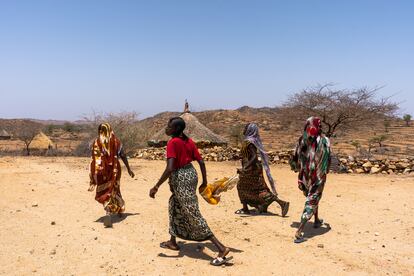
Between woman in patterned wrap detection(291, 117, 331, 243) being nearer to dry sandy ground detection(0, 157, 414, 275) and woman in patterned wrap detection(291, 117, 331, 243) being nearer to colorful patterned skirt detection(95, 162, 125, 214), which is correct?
dry sandy ground detection(0, 157, 414, 275)

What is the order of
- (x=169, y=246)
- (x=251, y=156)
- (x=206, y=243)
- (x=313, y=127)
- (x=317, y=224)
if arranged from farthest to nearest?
(x=251, y=156) < (x=317, y=224) < (x=313, y=127) < (x=206, y=243) < (x=169, y=246)

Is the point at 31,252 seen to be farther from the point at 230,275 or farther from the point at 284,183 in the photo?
the point at 284,183

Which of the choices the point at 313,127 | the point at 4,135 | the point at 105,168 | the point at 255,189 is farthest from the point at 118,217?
the point at 4,135

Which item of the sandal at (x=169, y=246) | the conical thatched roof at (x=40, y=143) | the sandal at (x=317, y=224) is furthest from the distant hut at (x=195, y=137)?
the sandal at (x=169, y=246)

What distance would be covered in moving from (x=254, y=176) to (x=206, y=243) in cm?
183

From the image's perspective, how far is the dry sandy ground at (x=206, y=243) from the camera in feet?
16.0

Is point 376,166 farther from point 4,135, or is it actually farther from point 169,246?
point 4,135

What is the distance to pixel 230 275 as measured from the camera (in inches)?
180

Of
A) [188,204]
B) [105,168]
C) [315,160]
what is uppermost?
[315,160]

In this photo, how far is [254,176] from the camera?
718 centimetres

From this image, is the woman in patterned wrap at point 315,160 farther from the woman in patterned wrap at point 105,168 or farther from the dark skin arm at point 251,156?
the woman in patterned wrap at point 105,168

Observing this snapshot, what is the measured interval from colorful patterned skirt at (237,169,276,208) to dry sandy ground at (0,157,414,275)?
0.32 metres

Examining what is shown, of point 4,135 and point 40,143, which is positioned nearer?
point 40,143

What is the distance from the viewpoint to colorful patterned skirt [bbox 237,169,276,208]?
23.5ft
